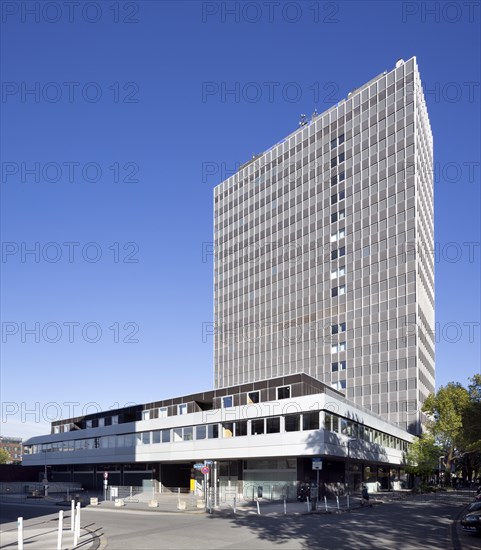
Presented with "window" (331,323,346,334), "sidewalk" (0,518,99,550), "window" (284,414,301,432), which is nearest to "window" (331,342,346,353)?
"window" (331,323,346,334)

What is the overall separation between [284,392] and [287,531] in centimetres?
3101

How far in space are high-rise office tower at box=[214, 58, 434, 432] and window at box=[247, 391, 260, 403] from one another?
43.1 meters

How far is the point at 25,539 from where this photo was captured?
2841 centimetres

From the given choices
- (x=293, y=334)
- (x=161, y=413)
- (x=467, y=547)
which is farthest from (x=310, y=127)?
(x=467, y=547)

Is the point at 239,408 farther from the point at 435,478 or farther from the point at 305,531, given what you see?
the point at 435,478

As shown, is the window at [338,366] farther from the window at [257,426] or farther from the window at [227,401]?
the window at [257,426]

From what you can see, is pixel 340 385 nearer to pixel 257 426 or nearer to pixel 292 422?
pixel 257 426

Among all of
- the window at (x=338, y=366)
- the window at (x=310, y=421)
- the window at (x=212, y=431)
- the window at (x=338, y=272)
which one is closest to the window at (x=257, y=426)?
the window at (x=310, y=421)

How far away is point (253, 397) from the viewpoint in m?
65.9

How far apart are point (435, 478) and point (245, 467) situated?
200ft

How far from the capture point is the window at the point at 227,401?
68450 mm

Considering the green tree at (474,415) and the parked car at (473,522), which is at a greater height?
the green tree at (474,415)

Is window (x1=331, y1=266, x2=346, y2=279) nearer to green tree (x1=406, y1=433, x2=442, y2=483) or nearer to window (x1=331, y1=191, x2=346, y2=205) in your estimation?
window (x1=331, y1=191, x2=346, y2=205)

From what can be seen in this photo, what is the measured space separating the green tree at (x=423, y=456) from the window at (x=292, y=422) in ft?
111
